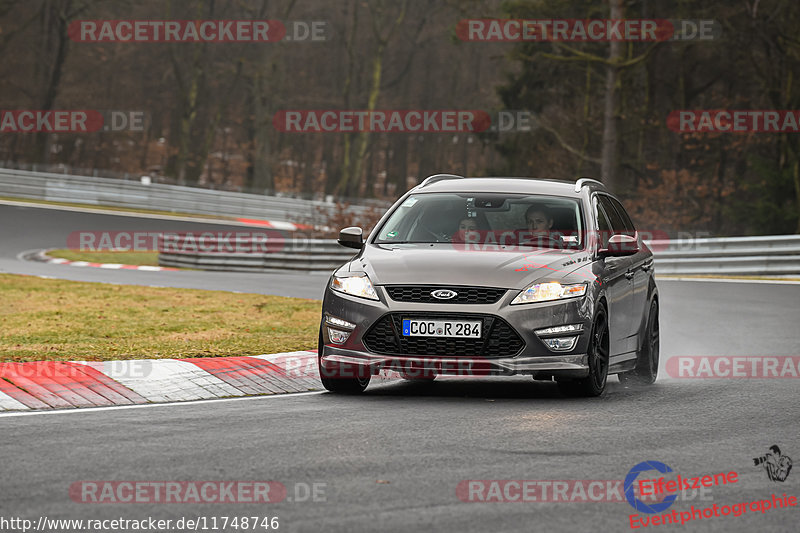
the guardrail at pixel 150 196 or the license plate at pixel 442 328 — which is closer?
the license plate at pixel 442 328

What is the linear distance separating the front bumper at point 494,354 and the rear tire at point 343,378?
8 centimetres

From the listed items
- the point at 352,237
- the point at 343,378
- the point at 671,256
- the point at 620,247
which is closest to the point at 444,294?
the point at 343,378

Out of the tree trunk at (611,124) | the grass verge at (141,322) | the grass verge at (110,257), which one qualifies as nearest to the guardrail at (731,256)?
the grass verge at (141,322)

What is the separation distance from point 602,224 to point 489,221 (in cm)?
121

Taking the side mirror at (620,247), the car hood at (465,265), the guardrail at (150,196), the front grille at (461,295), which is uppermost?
the guardrail at (150,196)

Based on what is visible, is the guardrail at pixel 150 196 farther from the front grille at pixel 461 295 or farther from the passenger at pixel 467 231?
the front grille at pixel 461 295

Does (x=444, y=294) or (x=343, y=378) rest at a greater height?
(x=444, y=294)

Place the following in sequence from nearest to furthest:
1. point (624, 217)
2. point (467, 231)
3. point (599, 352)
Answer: point (599, 352), point (467, 231), point (624, 217)

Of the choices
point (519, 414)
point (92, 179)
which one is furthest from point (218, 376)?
point (92, 179)

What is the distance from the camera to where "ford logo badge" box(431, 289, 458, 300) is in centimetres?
927

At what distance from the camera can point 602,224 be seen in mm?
11070

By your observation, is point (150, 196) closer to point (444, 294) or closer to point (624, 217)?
point (624, 217)

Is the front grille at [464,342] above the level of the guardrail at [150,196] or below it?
below

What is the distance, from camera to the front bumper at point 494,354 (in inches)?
364
